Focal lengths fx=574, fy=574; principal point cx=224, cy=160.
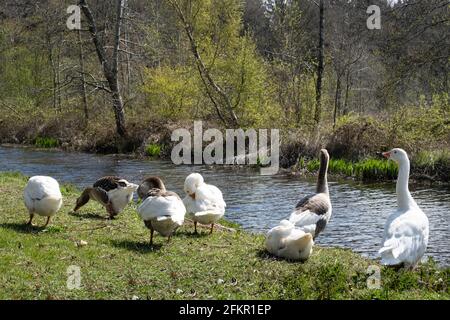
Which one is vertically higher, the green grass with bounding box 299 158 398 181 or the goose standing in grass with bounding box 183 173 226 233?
the goose standing in grass with bounding box 183 173 226 233

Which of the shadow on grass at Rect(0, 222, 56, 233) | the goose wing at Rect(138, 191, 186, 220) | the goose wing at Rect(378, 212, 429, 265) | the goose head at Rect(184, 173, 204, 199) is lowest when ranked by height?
the shadow on grass at Rect(0, 222, 56, 233)

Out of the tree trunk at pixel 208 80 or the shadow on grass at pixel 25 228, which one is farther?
the tree trunk at pixel 208 80

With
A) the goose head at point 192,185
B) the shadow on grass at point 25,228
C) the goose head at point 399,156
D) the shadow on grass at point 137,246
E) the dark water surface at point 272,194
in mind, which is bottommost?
the dark water surface at point 272,194

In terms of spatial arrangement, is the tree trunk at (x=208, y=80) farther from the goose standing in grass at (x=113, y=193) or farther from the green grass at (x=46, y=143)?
the goose standing in grass at (x=113, y=193)

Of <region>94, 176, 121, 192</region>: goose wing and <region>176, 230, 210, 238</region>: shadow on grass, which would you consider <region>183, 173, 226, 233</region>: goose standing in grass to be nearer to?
<region>176, 230, 210, 238</region>: shadow on grass

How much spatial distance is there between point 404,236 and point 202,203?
4.40 metres

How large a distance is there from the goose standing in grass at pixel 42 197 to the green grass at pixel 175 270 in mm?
456

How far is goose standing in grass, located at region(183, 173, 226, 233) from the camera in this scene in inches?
486

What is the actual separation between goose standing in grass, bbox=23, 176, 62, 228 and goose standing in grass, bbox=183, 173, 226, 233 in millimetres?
2802

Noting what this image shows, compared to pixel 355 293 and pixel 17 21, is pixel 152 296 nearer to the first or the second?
pixel 355 293

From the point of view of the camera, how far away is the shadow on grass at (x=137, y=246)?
11036 millimetres

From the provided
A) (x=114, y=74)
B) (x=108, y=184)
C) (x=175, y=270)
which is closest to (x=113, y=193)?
(x=108, y=184)

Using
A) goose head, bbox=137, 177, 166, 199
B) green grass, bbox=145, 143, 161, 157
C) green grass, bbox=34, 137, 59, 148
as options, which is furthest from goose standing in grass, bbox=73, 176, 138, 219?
green grass, bbox=34, 137, 59, 148

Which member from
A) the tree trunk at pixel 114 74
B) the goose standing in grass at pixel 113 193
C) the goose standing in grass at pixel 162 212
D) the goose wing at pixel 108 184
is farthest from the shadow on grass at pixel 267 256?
the tree trunk at pixel 114 74
